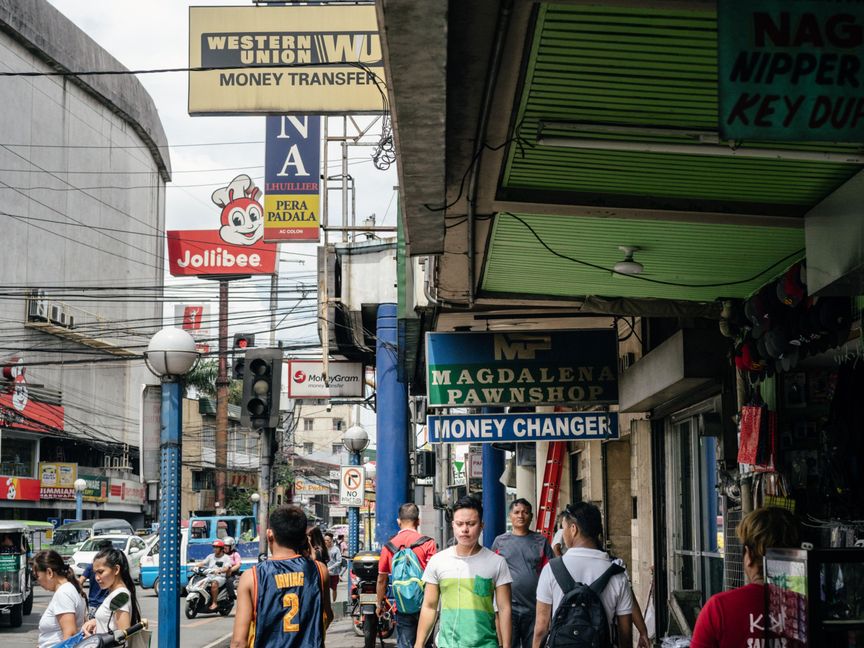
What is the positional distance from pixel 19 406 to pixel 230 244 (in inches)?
412

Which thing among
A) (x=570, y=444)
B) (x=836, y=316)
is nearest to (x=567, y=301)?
(x=836, y=316)

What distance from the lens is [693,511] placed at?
11.4 metres

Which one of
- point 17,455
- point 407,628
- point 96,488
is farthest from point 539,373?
point 96,488

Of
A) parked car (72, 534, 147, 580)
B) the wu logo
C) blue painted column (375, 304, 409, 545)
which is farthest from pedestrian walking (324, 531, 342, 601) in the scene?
the wu logo

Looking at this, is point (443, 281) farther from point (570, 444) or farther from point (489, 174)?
point (570, 444)

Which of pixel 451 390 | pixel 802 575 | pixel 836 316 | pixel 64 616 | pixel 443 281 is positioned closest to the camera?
pixel 802 575

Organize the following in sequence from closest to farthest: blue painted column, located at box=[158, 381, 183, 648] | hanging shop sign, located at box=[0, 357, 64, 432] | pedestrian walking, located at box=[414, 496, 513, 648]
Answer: pedestrian walking, located at box=[414, 496, 513, 648] < blue painted column, located at box=[158, 381, 183, 648] < hanging shop sign, located at box=[0, 357, 64, 432]

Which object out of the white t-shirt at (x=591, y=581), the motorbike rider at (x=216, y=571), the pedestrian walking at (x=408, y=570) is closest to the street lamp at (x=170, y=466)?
the pedestrian walking at (x=408, y=570)

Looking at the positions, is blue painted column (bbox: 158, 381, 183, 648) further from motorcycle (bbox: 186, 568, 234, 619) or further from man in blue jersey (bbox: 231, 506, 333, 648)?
motorcycle (bbox: 186, 568, 234, 619)

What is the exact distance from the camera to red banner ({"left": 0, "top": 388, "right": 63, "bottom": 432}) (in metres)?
45.1

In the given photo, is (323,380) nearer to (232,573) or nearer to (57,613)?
(232,573)

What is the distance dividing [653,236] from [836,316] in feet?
4.33

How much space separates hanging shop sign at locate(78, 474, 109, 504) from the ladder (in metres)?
39.1

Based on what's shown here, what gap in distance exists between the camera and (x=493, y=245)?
851cm
